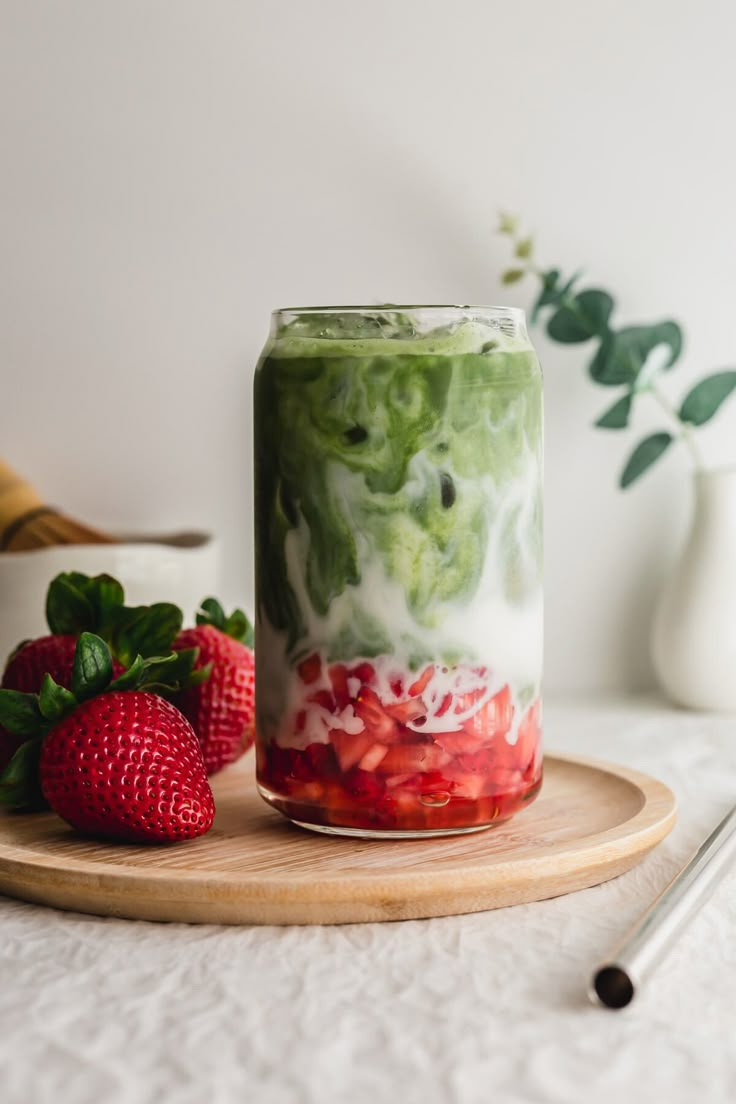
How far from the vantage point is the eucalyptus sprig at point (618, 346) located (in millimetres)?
1230

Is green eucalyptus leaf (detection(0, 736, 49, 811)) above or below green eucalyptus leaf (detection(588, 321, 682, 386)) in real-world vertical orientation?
below

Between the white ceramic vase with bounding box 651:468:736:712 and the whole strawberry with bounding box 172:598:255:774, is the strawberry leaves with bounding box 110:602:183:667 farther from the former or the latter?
the white ceramic vase with bounding box 651:468:736:712

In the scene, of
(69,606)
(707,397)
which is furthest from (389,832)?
(707,397)

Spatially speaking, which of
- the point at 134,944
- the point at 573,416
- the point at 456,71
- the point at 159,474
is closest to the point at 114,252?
the point at 159,474

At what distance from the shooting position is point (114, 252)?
1.25 m

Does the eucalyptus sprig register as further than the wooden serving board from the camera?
Yes

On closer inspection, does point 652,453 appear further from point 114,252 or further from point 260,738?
point 260,738

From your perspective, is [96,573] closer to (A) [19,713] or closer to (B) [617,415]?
(A) [19,713]

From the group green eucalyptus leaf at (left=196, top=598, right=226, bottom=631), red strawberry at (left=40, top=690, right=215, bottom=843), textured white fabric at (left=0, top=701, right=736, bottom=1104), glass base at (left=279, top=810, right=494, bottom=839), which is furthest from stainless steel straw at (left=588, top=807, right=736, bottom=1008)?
green eucalyptus leaf at (left=196, top=598, right=226, bottom=631)

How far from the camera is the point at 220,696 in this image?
750 millimetres

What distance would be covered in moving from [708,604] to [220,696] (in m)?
0.61

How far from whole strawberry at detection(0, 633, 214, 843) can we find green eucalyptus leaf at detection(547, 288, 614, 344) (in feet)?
2.29

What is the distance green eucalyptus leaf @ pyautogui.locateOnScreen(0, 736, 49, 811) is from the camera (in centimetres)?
66

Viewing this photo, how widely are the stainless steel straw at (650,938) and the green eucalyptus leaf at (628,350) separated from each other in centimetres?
71
